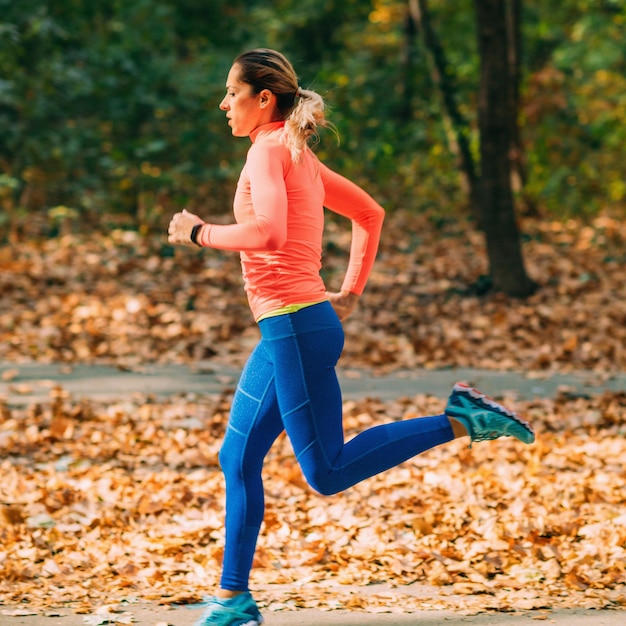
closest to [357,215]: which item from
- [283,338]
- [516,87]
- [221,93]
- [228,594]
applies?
[283,338]

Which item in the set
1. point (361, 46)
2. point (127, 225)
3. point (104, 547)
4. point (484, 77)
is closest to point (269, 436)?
point (104, 547)

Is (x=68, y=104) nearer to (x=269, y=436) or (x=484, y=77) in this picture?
(x=484, y=77)

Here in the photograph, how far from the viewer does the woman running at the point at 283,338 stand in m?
3.40

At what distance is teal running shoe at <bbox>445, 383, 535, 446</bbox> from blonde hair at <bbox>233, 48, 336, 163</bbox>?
108 centimetres

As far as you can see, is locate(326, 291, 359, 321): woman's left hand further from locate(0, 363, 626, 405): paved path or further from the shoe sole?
locate(0, 363, 626, 405): paved path

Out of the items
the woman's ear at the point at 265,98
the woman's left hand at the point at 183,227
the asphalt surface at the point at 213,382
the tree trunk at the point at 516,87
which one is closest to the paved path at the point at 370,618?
the woman's left hand at the point at 183,227

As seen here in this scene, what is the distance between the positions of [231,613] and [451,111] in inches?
548

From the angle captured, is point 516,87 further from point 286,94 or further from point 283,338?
Result: point 283,338

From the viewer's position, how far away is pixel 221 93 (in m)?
18.3

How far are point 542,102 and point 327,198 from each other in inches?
721

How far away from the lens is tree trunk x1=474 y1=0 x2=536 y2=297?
1177cm

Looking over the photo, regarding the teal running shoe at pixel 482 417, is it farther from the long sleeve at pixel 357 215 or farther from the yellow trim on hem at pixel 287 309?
the yellow trim on hem at pixel 287 309

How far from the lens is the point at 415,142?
67.9 feet

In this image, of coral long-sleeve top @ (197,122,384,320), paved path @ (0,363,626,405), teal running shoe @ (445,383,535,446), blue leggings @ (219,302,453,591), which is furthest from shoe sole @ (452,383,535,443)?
paved path @ (0,363,626,405)
